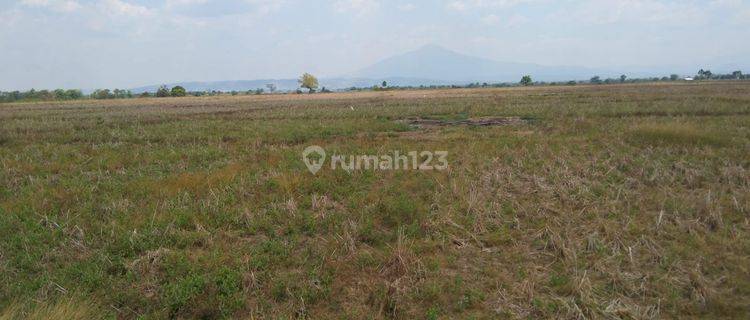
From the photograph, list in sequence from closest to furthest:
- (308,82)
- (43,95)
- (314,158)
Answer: (314,158)
(43,95)
(308,82)

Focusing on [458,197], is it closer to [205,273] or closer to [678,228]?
[678,228]

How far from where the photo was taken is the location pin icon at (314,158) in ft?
34.9

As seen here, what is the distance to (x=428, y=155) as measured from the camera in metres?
12.2

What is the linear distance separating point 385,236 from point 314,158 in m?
5.62

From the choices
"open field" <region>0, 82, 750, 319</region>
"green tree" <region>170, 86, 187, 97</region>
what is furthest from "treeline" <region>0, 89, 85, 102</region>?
"open field" <region>0, 82, 750, 319</region>

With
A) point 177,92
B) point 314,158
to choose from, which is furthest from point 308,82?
point 314,158

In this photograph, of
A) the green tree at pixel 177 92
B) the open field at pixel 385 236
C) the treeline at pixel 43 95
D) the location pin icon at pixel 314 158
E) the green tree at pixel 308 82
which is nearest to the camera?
the open field at pixel 385 236

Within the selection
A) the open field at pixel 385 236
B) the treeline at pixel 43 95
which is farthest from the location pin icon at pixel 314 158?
the treeline at pixel 43 95

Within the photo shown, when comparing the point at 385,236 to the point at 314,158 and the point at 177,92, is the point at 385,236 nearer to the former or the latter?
the point at 314,158

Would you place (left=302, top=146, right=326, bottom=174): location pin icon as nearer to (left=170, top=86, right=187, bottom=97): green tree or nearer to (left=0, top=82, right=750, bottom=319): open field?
(left=0, top=82, right=750, bottom=319): open field

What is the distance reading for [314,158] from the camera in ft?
38.9

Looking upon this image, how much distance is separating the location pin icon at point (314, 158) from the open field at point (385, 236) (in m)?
0.25

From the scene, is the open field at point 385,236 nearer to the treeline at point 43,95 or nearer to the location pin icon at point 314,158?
the location pin icon at point 314,158

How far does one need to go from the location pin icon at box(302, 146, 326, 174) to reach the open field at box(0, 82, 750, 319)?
25 centimetres
